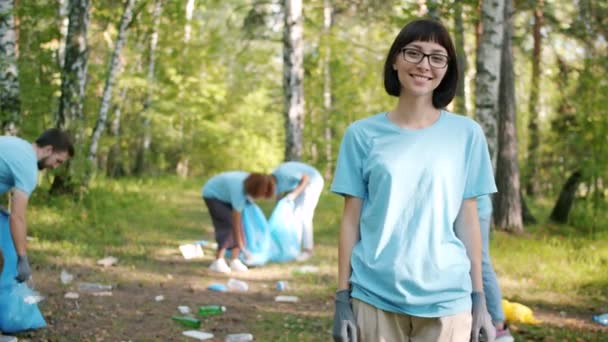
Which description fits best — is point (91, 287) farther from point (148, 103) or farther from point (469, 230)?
point (148, 103)

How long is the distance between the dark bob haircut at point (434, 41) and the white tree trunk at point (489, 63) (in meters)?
7.52

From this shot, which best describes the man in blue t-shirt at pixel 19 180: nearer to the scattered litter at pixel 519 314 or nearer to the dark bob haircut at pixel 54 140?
the dark bob haircut at pixel 54 140

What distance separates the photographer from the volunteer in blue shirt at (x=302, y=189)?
A: 997 centimetres

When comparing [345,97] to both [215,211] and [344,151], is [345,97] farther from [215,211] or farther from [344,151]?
[344,151]

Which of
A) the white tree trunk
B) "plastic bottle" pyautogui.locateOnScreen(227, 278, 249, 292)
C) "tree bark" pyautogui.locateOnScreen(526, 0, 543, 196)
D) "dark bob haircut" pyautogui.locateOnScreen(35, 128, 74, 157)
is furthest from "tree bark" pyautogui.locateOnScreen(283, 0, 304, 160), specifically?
"dark bob haircut" pyautogui.locateOnScreen(35, 128, 74, 157)

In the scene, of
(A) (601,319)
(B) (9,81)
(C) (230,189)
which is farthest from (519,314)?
(B) (9,81)

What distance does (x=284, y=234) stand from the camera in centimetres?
999

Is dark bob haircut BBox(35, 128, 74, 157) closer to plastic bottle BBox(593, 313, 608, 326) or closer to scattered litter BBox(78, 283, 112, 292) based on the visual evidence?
scattered litter BBox(78, 283, 112, 292)

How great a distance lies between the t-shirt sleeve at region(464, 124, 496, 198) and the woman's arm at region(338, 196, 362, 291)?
0.38 metres

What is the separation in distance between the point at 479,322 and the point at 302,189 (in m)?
7.53

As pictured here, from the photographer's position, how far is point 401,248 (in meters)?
2.46

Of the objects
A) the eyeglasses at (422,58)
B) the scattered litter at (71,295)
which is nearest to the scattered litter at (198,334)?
the scattered litter at (71,295)

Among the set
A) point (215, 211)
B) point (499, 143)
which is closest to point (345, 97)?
point (499, 143)

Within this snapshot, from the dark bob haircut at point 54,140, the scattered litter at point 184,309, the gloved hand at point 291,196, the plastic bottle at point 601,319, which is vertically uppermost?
the dark bob haircut at point 54,140
